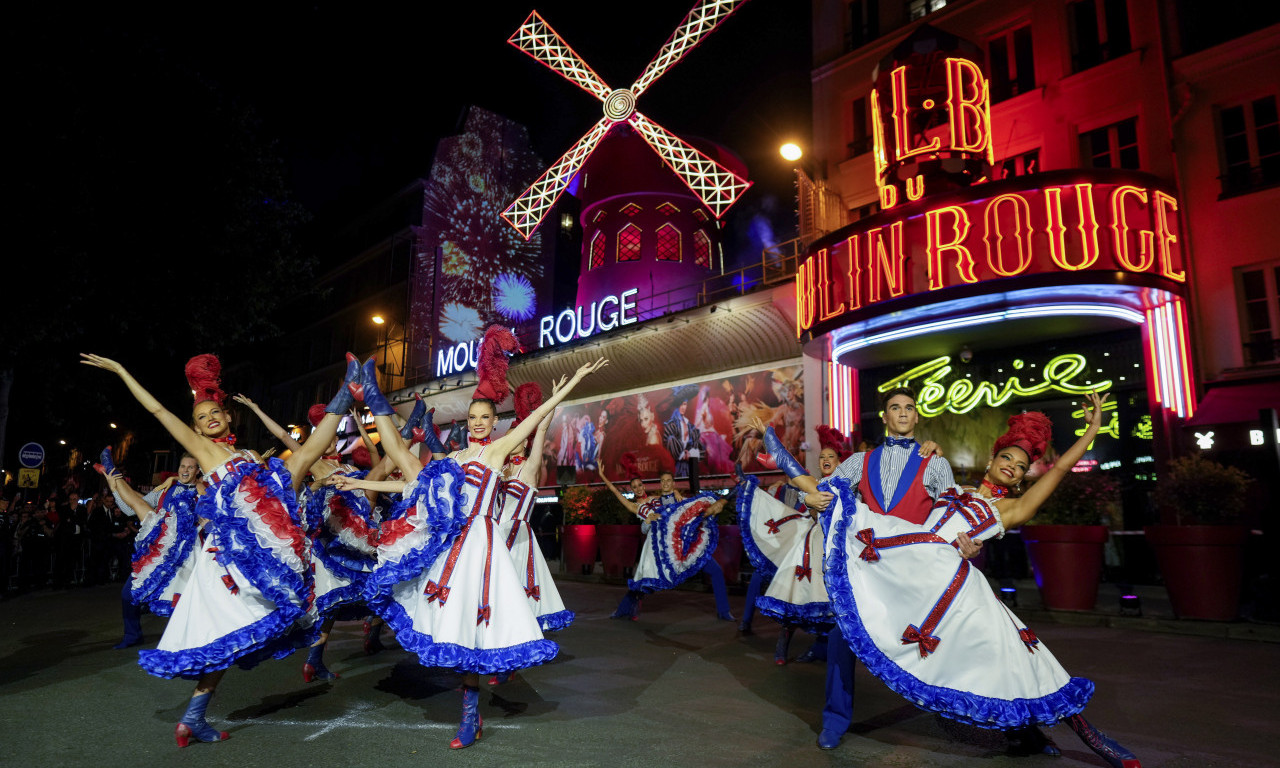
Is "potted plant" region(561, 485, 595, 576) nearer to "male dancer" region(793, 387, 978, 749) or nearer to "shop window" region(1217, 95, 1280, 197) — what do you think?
"male dancer" region(793, 387, 978, 749)

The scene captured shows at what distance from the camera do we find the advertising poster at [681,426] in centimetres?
1869

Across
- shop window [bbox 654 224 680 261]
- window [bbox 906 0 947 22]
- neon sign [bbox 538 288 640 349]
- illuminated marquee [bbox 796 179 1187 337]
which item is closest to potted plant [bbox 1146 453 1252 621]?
illuminated marquee [bbox 796 179 1187 337]

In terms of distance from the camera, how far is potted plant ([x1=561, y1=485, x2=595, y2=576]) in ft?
53.2

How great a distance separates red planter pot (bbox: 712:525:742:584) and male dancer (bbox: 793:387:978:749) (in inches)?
326

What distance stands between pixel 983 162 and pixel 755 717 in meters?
12.9

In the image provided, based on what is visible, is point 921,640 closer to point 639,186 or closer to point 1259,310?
point 1259,310

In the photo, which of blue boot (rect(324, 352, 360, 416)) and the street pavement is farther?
blue boot (rect(324, 352, 360, 416))

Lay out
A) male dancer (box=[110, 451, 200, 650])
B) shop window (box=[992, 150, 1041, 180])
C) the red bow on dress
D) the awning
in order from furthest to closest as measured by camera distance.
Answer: shop window (box=[992, 150, 1041, 180]), the awning, male dancer (box=[110, 451, 200, 650]), the red bow on dress

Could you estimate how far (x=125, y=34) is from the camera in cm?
1190

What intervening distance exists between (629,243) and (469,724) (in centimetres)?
2420

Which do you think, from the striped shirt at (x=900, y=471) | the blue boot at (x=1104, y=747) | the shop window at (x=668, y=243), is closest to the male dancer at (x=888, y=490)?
the striped shirt at (x=900, y=471)

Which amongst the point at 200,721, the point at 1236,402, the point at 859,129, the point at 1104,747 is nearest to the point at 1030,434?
the point at 1104,747

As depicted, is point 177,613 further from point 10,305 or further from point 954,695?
point 10,305

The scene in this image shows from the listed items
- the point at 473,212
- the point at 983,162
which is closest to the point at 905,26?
the point at 983,162
